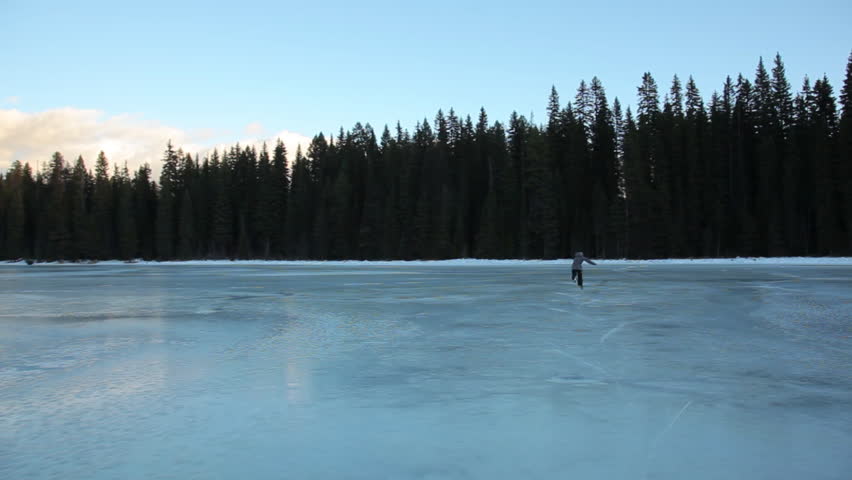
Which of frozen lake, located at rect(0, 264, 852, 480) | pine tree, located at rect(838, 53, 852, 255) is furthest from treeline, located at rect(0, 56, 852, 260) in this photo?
frozen lake, located at rect(0, 264, 852, 480)

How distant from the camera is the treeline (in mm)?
62031

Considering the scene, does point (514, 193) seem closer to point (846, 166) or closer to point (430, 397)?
point (846, 166)

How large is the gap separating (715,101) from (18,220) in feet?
354

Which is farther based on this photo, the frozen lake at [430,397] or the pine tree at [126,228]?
the pine tree at [126,228]

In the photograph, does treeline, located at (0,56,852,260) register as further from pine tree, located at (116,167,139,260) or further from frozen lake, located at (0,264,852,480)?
frozen lake, located at (0,264,852,480)

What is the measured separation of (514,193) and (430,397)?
67.6 m

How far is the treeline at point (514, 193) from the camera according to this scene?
62031 millimetres

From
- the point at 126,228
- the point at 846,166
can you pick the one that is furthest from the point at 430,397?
the point at 126,228

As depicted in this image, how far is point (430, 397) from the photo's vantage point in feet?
21.6

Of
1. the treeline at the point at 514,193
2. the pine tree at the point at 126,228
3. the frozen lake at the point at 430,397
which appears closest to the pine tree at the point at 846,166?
the treeline at the point at 514,193

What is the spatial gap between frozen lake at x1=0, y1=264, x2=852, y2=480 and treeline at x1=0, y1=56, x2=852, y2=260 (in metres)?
53.5

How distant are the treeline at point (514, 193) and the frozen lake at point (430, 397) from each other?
5351 centimetres

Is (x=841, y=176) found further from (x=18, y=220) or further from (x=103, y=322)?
(x=18, y=220)

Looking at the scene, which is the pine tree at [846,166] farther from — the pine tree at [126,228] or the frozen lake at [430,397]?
the pine tree at [126,228]
